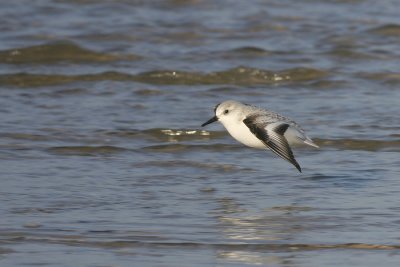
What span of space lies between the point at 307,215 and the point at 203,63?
5.35 meters

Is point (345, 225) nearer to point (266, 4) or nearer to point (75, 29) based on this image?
point (75, 29)

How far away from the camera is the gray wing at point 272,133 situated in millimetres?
6430

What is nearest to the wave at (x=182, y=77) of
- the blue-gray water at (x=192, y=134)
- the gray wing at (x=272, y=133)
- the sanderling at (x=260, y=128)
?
the blue-gray water at (x=192, y=134)

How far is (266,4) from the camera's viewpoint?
13.9 metres

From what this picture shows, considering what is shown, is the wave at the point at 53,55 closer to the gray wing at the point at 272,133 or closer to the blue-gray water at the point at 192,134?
the blue-gray water at the point at 192,134

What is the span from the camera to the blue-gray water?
5270mm

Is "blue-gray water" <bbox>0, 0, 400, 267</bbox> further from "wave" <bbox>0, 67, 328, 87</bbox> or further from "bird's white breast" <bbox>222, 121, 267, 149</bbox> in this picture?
"bird's white breast" <bbox>222, 121, 267, 149</bbox>

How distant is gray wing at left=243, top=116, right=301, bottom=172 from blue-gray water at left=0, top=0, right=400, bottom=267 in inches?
9.6

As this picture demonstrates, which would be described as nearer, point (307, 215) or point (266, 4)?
point (307, 215)

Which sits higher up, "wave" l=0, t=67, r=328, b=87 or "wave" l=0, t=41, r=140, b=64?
"wave" l=0, t=41, r=140, b=64

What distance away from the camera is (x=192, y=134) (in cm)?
820

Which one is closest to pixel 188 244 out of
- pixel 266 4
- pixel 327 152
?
pixel 327 152

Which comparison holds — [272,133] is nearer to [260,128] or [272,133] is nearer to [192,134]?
[260,128]

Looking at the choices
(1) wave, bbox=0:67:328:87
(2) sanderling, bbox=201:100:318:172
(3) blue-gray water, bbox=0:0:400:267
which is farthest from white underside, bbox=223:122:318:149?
(1) wave, bbox=0:67:328:87
